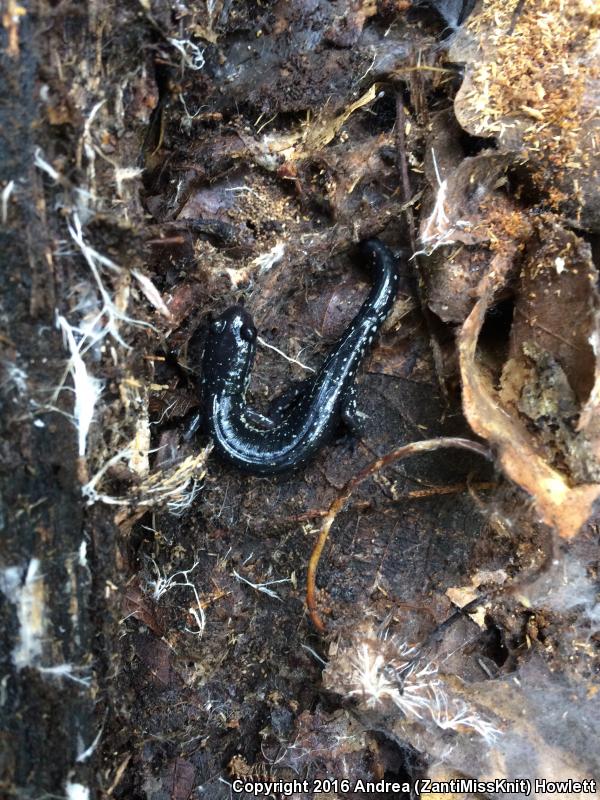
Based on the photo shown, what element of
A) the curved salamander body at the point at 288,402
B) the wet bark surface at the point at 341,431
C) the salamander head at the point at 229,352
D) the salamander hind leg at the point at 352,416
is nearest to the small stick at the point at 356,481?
the wet bark surface at the point at 341,431

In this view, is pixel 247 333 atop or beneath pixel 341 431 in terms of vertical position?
atop

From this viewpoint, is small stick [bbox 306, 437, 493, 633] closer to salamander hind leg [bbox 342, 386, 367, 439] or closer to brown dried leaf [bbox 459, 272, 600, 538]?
brown dried leaf [bbox 459, 272, 600, 538]

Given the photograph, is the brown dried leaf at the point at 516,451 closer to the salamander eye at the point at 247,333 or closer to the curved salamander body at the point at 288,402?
the curved salamander body at the point at 288,402

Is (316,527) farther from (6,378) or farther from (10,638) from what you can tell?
(6,378)

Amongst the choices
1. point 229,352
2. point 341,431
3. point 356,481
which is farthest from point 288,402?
point 356,481

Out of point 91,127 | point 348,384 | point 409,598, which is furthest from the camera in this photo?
point 348,384

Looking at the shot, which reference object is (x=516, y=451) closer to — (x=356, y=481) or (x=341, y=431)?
(x=356, y=481)

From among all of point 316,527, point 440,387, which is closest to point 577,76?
point 440,387
